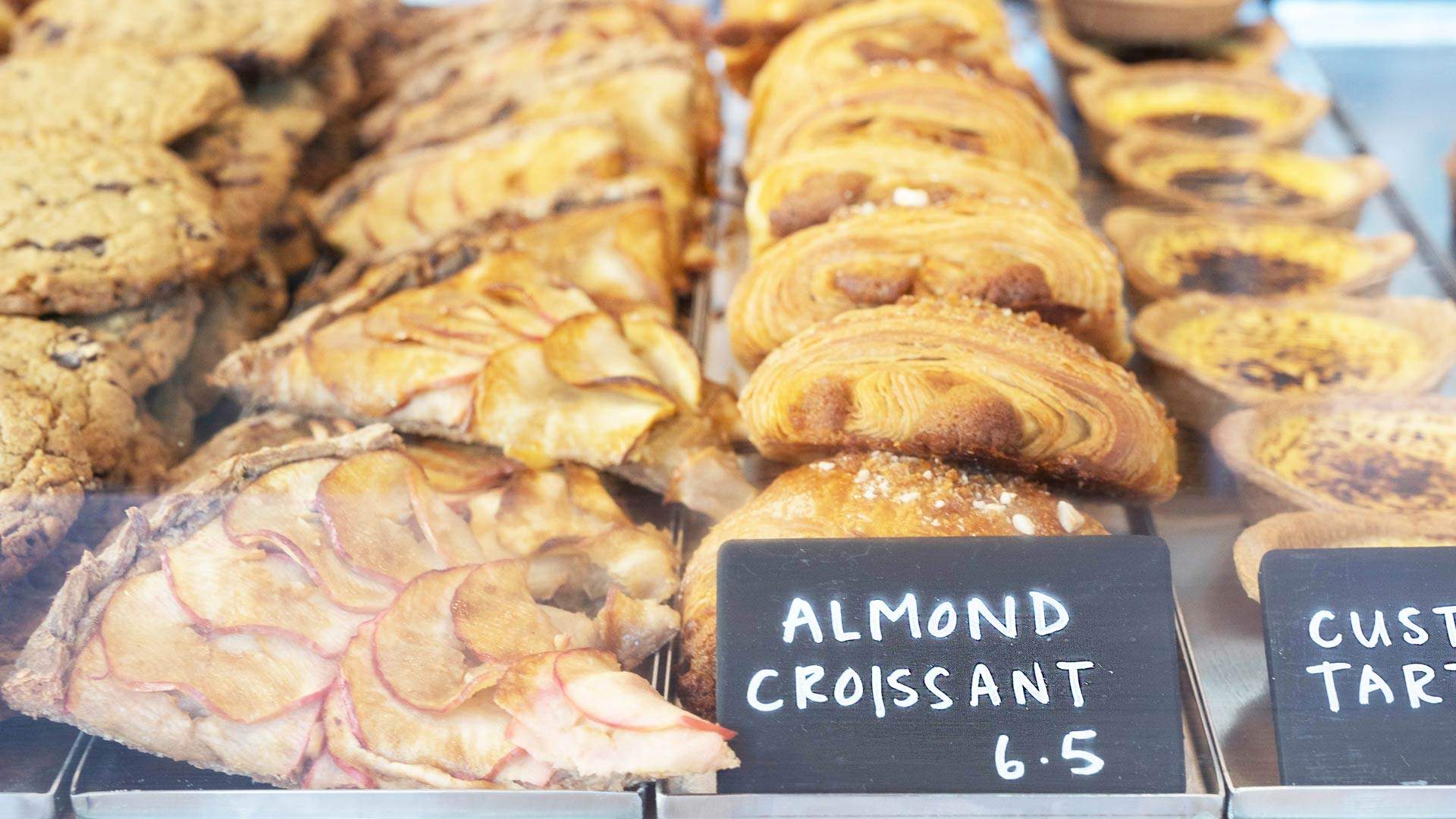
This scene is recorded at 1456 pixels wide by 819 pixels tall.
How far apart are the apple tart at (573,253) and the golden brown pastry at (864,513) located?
641 millimetres

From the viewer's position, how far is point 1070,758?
126cm

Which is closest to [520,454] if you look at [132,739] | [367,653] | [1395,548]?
[367,653]

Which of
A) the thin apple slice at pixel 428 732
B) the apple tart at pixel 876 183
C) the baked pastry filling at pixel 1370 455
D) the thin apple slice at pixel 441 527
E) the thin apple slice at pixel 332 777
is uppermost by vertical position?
the apple tart at pixel 876 183

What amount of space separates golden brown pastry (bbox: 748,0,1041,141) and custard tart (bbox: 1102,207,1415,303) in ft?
1.20

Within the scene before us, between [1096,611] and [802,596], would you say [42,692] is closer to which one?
[802,596]

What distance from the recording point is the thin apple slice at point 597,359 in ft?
5.92

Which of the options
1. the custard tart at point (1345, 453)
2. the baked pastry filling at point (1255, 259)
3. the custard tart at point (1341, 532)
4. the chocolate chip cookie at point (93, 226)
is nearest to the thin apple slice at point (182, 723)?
the chocolate chip cookie at point (93, 226)

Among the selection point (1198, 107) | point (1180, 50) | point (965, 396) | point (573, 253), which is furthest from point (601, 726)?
point (1180, 50)

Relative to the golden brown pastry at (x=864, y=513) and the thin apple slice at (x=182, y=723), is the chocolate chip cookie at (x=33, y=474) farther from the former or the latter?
the golden brown pastry at (x=864, y=513)

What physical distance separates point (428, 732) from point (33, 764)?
517mm

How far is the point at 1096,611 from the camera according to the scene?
4.17ft

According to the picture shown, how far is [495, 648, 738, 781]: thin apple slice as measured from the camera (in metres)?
1.21

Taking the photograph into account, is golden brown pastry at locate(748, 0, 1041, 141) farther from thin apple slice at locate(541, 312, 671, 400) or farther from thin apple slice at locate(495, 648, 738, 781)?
thin apple slice at locate(495, 648, 738, 781)

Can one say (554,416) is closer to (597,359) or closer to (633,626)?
(597,359)
